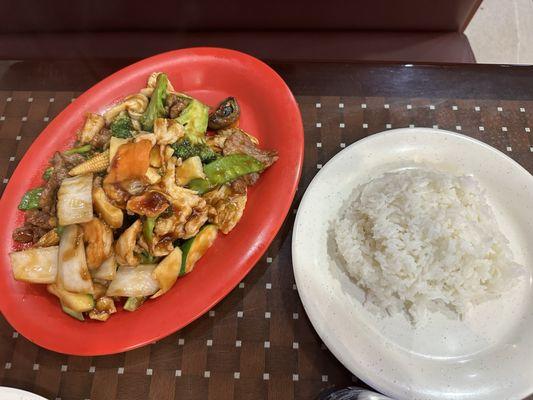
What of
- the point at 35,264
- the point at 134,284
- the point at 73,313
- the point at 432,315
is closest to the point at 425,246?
the point at 432,315

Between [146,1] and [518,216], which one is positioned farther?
[146,1]

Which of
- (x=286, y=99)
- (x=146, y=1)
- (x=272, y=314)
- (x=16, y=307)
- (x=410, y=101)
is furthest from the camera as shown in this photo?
(x=146, y=1)

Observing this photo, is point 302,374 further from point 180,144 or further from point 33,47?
point 33,47

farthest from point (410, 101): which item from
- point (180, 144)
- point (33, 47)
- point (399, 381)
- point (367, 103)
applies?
point (33, 47)

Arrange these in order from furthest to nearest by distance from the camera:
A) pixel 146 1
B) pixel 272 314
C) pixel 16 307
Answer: pixel 146 1
pixel 272 314
pixel 16 307

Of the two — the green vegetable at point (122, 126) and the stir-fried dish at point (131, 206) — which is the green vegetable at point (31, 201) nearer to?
the stir-fried dish at point (131, 206)

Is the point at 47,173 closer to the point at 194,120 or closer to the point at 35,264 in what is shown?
the point at 35,264

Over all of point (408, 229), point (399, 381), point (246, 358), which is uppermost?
point (408, 229)
